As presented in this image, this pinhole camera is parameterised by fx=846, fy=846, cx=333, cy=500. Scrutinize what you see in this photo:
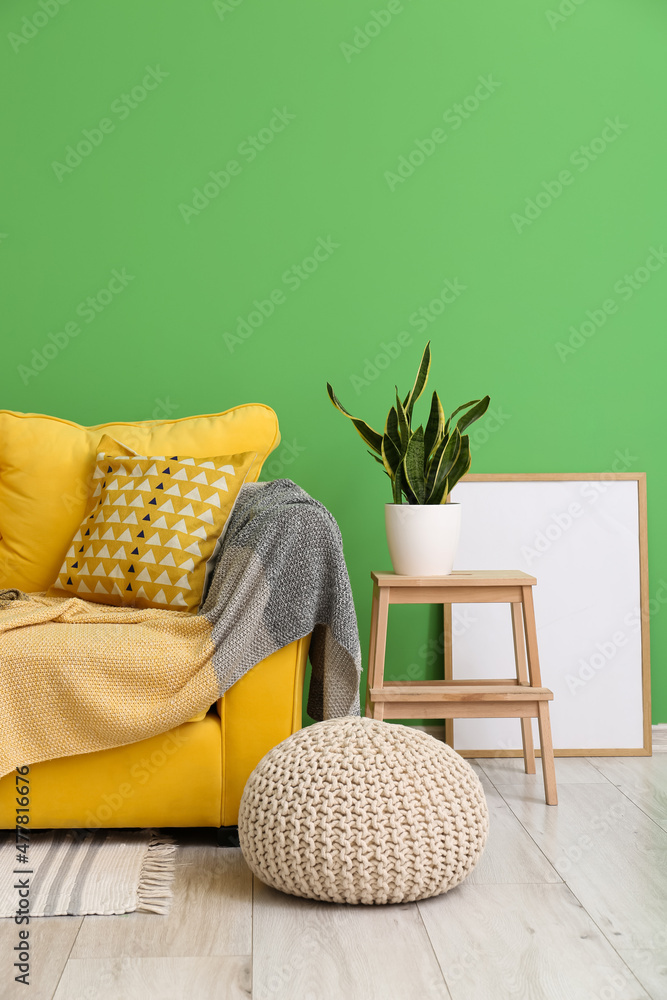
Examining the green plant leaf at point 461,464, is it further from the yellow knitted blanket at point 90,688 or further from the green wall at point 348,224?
the yellow knitted blanket at point 90,688

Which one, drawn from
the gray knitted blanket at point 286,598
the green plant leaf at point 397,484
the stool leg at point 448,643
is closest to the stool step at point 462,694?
the gray knitted blanket at point 286,598

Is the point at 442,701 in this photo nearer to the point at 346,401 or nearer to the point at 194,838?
the point at 194,838

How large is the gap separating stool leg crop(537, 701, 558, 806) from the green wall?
567 mm

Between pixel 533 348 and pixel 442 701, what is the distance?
46.5 inches

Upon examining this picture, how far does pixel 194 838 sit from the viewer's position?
1.88 meters

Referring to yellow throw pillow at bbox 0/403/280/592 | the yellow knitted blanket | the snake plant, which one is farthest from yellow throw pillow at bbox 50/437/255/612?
the snake plant

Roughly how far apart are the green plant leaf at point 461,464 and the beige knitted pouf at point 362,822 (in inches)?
34.9

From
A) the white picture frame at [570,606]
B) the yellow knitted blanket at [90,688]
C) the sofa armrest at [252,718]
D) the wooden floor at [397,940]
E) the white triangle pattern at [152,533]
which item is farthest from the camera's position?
the white picture frame at [570,606]

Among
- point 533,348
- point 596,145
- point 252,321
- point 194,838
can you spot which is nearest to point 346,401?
point 252,321

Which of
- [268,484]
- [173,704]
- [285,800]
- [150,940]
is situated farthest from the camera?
[268,484]

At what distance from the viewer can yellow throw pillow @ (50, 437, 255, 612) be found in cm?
204

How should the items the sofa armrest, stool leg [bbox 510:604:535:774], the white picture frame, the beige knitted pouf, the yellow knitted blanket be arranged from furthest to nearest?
the white picture frame, stool leg [bbox 510:604:535:774], the sofa armrest, the yellow knitted blanket, the beige knitted pouf

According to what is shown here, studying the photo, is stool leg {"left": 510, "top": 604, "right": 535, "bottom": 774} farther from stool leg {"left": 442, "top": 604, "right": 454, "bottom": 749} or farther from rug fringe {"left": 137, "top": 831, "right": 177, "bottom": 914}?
rug fringe {"left": 137, "top": 831, "right": 177, "bottom": 914}

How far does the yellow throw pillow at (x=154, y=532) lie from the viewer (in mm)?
2041
